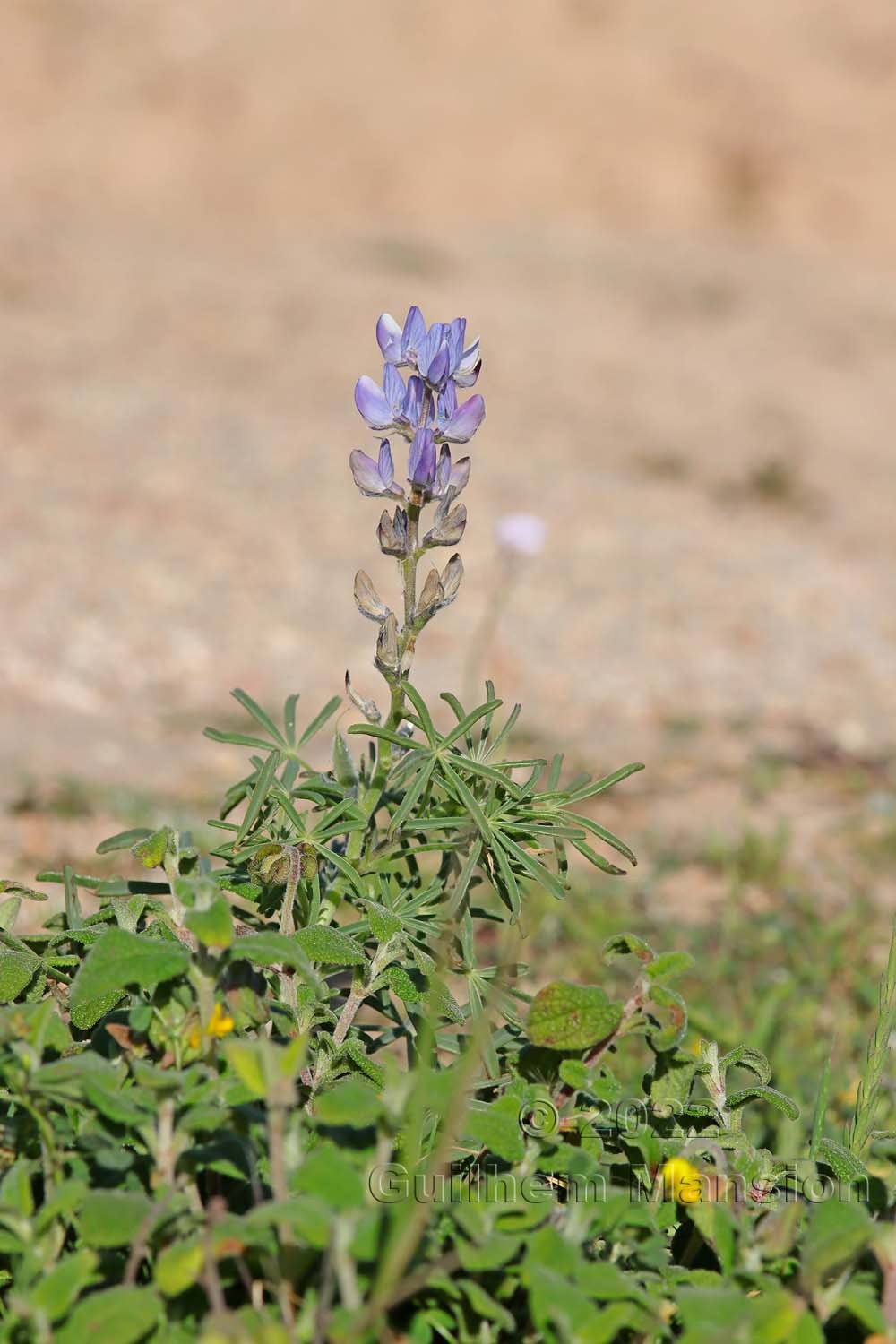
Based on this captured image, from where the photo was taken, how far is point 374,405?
5.43ft

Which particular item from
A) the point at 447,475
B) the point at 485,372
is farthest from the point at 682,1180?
the point at 485,372

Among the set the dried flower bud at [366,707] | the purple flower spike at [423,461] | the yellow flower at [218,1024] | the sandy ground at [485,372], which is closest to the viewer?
the yellow flower at [218,1024]

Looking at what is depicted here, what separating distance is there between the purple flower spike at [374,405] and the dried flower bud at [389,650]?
24 centimetres

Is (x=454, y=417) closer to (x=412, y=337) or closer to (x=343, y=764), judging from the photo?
(x=412, y=337)

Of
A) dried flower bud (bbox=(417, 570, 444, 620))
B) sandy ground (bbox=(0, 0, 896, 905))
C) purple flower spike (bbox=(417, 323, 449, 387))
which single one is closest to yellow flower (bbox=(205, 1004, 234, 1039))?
dried flower bud (bbox=(417, 570, 444, 620))

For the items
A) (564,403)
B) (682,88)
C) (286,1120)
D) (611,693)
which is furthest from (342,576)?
(682,88)

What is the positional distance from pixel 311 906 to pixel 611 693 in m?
4.24

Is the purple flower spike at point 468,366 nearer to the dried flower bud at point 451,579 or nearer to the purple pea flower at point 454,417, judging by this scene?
the purple pea flower at point 454,417

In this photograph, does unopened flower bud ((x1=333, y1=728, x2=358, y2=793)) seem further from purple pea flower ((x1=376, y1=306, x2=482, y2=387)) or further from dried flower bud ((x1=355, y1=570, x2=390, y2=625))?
purple pea flower ((x1=376, y1=306, x2=482, y2=387))

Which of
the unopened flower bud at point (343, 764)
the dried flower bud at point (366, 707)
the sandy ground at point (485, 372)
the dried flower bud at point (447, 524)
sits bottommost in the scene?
the unopened flower bud at point (343, 764)

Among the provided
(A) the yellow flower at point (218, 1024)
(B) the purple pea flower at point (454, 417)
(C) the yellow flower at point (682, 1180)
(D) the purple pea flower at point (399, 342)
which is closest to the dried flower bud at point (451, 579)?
(B) the purple pea flower at point (454, 417)

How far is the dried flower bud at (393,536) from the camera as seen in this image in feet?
5.32

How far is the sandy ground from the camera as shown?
538 centimetres

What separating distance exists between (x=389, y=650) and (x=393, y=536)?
135 millimetres
